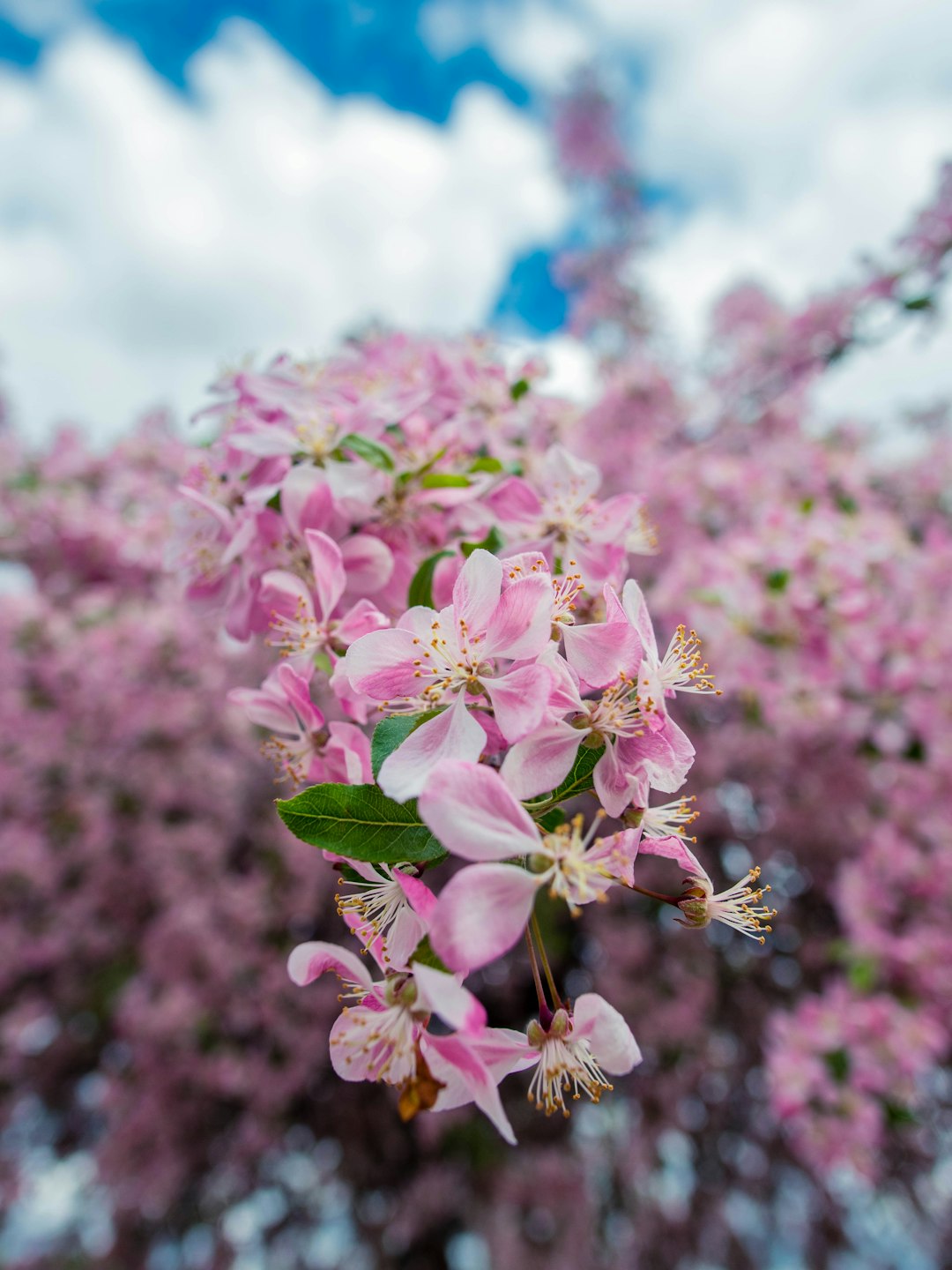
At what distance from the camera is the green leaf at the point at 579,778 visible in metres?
0.67

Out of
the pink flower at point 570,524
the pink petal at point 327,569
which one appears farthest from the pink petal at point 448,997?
the pink flower at point 570,524

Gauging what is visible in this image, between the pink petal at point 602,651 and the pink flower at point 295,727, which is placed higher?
the pink petal at point 602,651

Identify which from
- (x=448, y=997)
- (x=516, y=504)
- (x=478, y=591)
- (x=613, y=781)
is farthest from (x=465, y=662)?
(x=516, y=504)

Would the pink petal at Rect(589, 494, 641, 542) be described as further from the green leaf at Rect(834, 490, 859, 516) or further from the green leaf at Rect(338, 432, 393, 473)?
the green leaf at Rect(834, 490, 859, 516)

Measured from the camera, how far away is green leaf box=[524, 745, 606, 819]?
0.67 metres

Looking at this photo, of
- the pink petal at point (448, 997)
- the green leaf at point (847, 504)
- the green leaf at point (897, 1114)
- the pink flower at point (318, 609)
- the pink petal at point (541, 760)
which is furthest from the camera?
the green leaf at point (847, 504)

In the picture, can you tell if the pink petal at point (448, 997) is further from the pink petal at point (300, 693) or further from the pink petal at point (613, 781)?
the pink petal at point (300, 693)

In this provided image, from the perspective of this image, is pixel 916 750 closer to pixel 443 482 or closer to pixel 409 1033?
pixel 443 482

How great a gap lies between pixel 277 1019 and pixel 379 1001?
14.8 ft

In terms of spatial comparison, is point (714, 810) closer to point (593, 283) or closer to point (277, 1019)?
point (277, 1019)

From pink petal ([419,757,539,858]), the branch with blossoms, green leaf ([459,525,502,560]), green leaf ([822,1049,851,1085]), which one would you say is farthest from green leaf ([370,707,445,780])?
green leaf ([822,1049,851,1085])

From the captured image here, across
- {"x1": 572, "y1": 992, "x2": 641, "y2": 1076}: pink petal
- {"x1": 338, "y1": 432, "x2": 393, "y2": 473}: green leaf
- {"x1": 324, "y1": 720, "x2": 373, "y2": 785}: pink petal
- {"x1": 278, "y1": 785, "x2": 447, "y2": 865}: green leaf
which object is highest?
{"x1": 338, "y1": 432, "x2": 393, "y2": 473}: green leaf

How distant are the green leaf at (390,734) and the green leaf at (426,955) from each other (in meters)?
0.14

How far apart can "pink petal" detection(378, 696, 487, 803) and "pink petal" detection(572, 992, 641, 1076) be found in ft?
0.76
